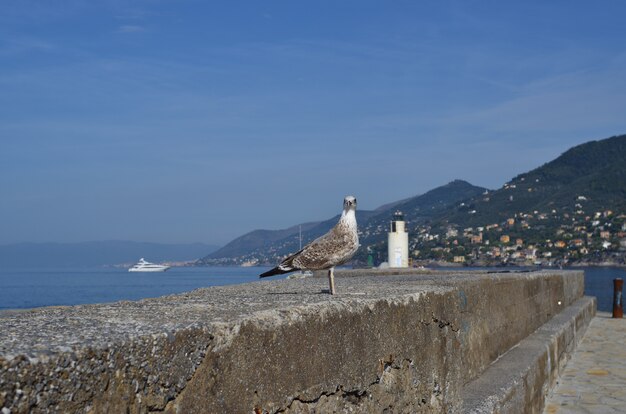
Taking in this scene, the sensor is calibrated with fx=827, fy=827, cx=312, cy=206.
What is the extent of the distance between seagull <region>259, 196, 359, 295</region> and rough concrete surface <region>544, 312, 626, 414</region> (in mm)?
4919

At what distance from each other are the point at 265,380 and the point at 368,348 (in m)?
0.91

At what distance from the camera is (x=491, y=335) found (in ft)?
23.3

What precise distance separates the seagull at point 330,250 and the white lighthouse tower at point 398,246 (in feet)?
44.8

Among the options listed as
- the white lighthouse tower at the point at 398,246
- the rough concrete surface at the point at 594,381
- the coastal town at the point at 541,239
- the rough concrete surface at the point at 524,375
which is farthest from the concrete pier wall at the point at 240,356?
the coastal town at the point at 541,239

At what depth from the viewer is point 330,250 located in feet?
13.1

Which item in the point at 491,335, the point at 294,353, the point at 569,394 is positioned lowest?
the point at 569,394

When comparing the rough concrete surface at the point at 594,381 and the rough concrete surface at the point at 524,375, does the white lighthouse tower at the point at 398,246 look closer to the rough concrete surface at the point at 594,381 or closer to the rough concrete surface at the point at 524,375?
the rough concrete surface at the point at 594,381

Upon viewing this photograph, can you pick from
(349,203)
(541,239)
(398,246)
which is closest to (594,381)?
(349,203)

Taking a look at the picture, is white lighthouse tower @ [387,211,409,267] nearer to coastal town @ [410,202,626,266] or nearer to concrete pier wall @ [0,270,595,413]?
concrete pier wall @ [0,270,595,413]

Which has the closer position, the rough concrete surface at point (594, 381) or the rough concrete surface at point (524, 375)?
the rough concrete surface at point (524, 375)

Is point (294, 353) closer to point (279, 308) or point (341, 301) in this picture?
point (279, 308)

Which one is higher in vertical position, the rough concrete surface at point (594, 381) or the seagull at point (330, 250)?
the seagull at point (330, 250)

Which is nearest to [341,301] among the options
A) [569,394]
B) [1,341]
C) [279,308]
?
[279,308]

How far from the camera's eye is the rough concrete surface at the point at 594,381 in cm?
825
